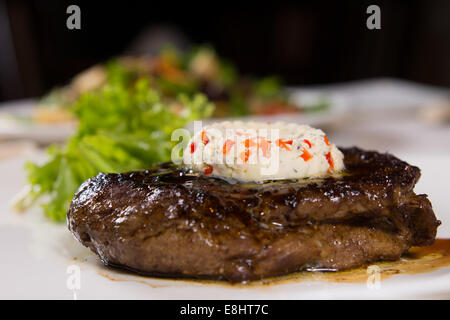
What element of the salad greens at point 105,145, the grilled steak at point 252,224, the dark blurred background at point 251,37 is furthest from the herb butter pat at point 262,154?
the dark blurred background at point 251,37

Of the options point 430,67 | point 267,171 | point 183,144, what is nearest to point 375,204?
point 267,171

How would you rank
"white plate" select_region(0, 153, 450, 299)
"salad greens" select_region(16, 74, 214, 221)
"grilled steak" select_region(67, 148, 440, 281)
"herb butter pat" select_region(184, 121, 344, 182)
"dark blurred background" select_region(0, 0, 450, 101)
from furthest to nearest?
"dark blurred background" select_region(0, 0, 450, 101) → "salad greens" select_region(16, 74, 214, 221) → "herb butter pat" select_region(184, 121, 344, 182) → "grilled steak" select_region(67, 148, 440, 281) → "white plate" select_region(0, 153, 450, 299)

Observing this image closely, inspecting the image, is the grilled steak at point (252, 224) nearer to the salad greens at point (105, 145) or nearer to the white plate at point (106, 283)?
the white plate at point (106, 283)

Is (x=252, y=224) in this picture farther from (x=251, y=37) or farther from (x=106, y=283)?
(x=251, y=37)

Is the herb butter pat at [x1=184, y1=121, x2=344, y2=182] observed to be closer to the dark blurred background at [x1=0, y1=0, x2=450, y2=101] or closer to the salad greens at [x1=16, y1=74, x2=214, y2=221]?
the salad greens at [x1=16, y1=74, x2=214, y2=221]

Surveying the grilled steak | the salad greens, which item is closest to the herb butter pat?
the grilled steak
